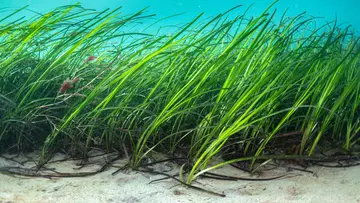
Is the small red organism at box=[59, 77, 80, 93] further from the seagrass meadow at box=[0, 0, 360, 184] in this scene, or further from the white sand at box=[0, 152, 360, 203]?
the white sand at box=[0, 152, 360, 203]

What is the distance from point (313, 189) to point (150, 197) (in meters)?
0.47

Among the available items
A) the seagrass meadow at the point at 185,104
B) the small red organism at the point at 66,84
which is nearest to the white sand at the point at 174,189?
the seagrass meadow at the point at 185,104

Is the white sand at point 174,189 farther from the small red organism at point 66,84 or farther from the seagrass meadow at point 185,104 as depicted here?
the small red organism at point 66,84

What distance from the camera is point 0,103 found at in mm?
1578

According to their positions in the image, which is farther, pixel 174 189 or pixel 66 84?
pixel 66 84

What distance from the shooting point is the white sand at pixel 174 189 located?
1106 mm

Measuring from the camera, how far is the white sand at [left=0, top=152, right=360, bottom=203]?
3.63ft

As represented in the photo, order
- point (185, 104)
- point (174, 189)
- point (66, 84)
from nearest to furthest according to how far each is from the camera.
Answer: point (174, 189) < point (66, 84) < point (185, 104)

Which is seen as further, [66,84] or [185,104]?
[185,104]

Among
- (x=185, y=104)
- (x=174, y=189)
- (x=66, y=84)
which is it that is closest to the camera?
(x=174, y=189)

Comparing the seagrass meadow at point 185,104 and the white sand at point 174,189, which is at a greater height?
the seagrass meadow at point 185,104

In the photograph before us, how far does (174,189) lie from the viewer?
1.22 metres

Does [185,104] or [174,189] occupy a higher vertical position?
[185,104]

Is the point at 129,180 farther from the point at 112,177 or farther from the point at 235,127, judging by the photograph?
the point at 235,127
